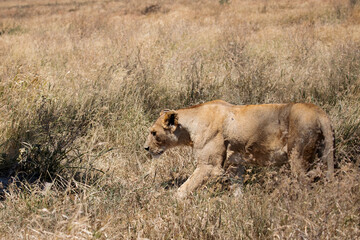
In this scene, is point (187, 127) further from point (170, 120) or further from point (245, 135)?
point (245, 135)

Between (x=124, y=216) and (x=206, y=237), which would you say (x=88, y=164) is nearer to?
(x=124, y=216)

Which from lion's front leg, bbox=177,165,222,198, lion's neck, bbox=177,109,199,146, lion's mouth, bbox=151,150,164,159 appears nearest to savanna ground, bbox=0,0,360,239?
lion's front leg, bbox=177,165,222,198

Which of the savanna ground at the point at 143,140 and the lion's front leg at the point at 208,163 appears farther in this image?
the lion's front leg at the point at 208,163

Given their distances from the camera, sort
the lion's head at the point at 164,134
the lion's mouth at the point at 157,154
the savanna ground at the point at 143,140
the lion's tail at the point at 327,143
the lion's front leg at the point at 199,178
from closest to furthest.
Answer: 1. the savanna ground at the point at 143,140
2. the lion's tail at the point at 327,143
3. the lion's front leg at the point at 199,178
4. the lion's head at the point at 164,134
5. the lion's mouth at the point at 157,154

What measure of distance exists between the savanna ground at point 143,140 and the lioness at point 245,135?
222mm

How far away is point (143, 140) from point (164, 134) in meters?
1.07

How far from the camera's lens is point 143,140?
5.95 m

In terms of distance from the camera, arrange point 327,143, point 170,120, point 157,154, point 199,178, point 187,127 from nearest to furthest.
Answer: point 327,143 → point 199,178 → point 187,127 → point 170,120 → point 157,154

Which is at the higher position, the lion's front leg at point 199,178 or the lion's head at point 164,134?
the lion's head at point 164,134

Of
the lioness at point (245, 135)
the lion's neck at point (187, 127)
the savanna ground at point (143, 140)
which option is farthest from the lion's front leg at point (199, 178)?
the lion's neck at point (187, 127)

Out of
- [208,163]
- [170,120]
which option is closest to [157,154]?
[170,120]

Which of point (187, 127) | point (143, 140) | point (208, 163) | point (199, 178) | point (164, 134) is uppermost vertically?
point (187, 127)

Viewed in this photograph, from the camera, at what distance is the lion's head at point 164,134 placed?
16.0 feet

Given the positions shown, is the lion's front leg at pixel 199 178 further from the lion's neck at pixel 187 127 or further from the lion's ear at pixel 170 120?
the lion's ear at pixel 170 120
